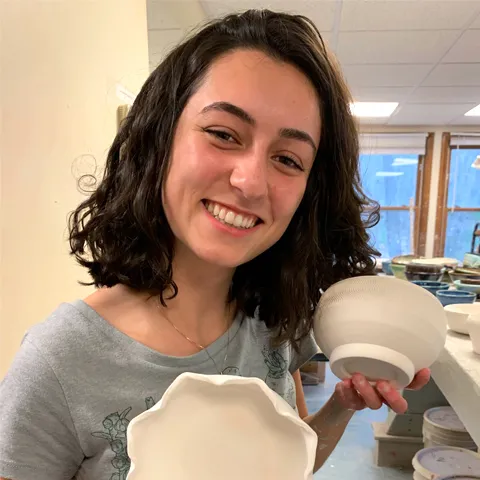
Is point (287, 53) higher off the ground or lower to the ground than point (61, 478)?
higher

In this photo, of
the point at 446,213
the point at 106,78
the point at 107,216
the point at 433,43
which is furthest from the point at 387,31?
the point at 446,213

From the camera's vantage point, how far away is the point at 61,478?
0.60 metres

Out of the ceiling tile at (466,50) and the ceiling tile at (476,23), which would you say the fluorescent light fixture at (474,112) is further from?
the ceiling tile at (476,23)

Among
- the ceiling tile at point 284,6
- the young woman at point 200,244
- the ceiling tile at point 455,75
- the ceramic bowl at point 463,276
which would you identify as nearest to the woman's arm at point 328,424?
the young woman at point 200,244

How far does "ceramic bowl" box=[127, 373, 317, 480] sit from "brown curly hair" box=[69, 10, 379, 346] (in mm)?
223

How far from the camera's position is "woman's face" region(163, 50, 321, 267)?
0.61 metres

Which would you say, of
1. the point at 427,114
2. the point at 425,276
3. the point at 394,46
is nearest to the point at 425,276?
the point at 425,276

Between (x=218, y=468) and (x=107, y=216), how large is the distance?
0.41 metres

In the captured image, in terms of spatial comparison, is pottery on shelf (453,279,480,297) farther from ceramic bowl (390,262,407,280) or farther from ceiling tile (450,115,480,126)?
ceiling tile (450,115,480,126)

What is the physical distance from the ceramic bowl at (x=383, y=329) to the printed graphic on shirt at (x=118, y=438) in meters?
0.31

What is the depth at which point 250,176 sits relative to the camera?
600mm

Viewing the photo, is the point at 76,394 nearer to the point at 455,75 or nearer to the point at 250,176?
the point at 250,176

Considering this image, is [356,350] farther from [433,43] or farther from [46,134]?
[433,43]

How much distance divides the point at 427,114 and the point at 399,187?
1.24 m
